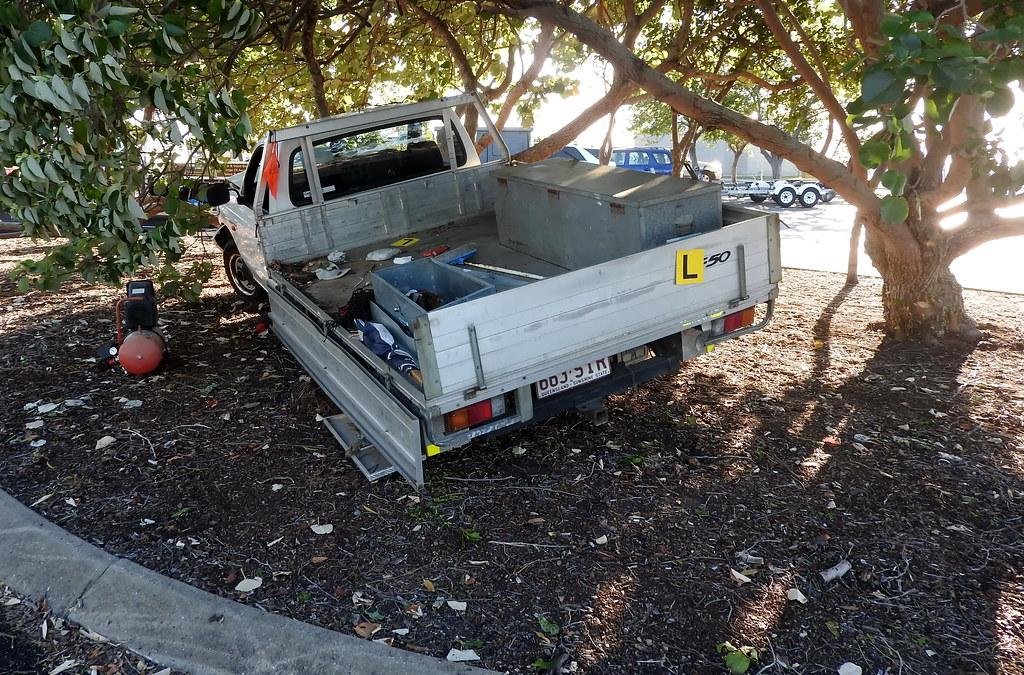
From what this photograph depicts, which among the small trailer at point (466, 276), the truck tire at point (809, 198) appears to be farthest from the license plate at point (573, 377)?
the truck tire at point (809, 198)

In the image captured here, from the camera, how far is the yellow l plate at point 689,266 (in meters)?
4.44

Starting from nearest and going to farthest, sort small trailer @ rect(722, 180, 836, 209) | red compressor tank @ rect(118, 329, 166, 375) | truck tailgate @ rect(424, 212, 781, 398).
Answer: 1. truck tailgate @ rect(424, 212, 781, 398)
2. red compressor tank @ rect(118, 329, 166, 375)
3. small trailer @ rect(722, 180, 836, 209)

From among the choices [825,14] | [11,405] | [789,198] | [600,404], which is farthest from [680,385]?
[789,198]

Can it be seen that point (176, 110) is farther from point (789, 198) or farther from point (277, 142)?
point (789, 198)

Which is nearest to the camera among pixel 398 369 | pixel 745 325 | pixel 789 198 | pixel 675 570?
pixel 675 570

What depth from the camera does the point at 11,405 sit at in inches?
231

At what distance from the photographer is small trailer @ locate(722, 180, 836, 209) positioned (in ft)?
87.1

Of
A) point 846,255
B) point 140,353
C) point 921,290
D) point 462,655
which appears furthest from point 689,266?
point 846,255

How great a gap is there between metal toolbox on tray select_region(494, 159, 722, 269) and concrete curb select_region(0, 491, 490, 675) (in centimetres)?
284

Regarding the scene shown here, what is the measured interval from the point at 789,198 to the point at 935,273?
71.5 feet

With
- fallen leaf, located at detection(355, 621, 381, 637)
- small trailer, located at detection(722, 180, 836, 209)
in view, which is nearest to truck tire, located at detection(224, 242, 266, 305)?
fallen leaf, located at detection(355, 621, 381, 637)

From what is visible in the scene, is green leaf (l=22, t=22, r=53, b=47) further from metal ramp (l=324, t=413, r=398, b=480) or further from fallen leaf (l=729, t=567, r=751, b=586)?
fallen leaf (l=729, t=567, r=751, b=586)

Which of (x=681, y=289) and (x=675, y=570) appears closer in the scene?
(x=675, y=570)

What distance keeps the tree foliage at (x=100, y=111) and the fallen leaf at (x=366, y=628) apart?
243 centimetres
